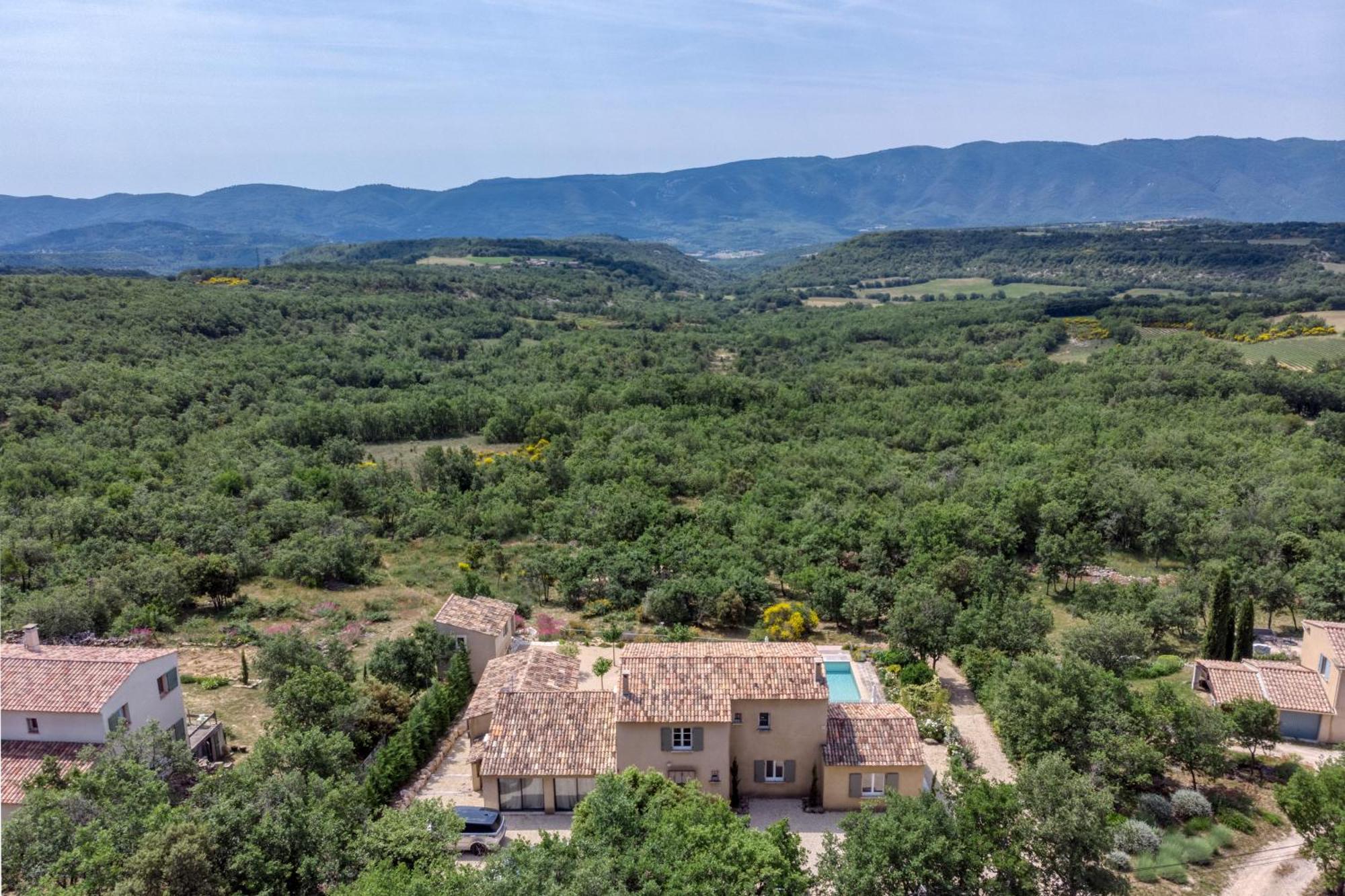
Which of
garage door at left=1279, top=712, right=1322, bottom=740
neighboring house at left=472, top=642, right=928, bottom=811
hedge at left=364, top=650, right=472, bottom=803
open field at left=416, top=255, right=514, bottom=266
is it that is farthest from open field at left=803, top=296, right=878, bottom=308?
neighboring house at left=472, top=642, right=928, bottom=811

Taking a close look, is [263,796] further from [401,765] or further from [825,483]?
[825,483]

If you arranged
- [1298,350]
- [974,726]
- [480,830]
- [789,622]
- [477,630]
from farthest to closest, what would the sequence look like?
[1298,350], [789,622], [477,630], [974,726], [480,830]

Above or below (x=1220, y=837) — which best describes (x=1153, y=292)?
above

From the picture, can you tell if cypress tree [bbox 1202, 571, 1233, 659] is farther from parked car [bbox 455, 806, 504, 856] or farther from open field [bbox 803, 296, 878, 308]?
open field [bbox 803, 296, 878, 308]

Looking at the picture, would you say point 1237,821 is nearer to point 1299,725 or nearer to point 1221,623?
point 1299,725

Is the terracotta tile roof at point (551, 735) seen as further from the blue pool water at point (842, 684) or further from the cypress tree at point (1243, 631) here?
the cypress tree at point (1243, 631)

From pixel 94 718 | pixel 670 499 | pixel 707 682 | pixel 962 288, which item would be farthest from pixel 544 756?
pixel 962 288

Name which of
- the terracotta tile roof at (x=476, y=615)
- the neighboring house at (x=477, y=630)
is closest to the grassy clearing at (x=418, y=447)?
the terracotta tile roof at (x=476, y=615)
